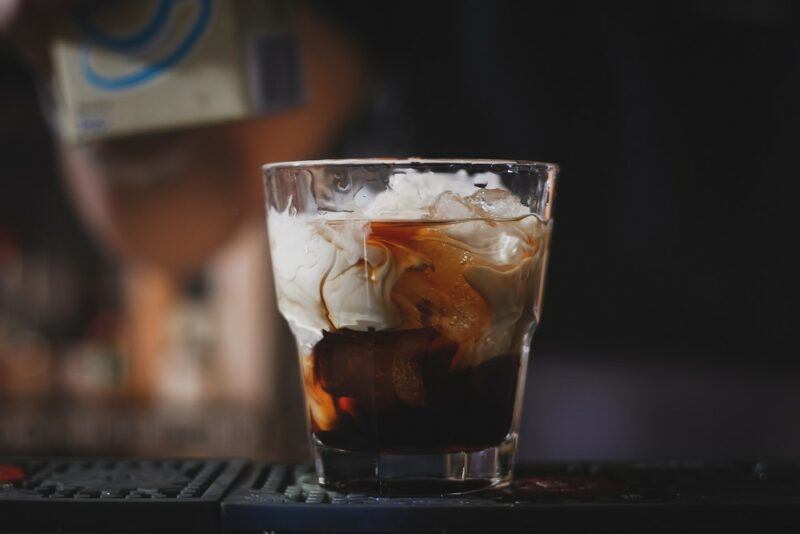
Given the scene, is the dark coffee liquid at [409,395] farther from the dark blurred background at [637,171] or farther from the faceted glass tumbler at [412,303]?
the dark blurred background at [637,171]

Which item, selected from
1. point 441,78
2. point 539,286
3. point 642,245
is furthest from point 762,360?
point 539,286

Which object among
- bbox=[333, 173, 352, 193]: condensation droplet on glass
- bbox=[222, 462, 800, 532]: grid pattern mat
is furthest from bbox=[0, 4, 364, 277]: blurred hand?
bbox=[222, 462, 800, 532]: grid pattern mat

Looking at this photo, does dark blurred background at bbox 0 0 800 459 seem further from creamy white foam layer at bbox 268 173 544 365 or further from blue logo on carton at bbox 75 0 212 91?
creamy white foam layer at bbox 268 173 544 365

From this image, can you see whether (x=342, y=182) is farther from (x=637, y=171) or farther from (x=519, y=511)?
(x=637, y=171)

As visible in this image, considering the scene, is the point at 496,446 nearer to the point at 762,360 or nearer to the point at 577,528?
the point at 577,528

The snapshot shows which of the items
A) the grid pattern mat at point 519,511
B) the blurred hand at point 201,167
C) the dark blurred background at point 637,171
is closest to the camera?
the grid pattern mat at point 519,511

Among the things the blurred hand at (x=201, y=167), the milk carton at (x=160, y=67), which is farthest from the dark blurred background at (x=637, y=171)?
the milk carton at (x=160, y=67)
